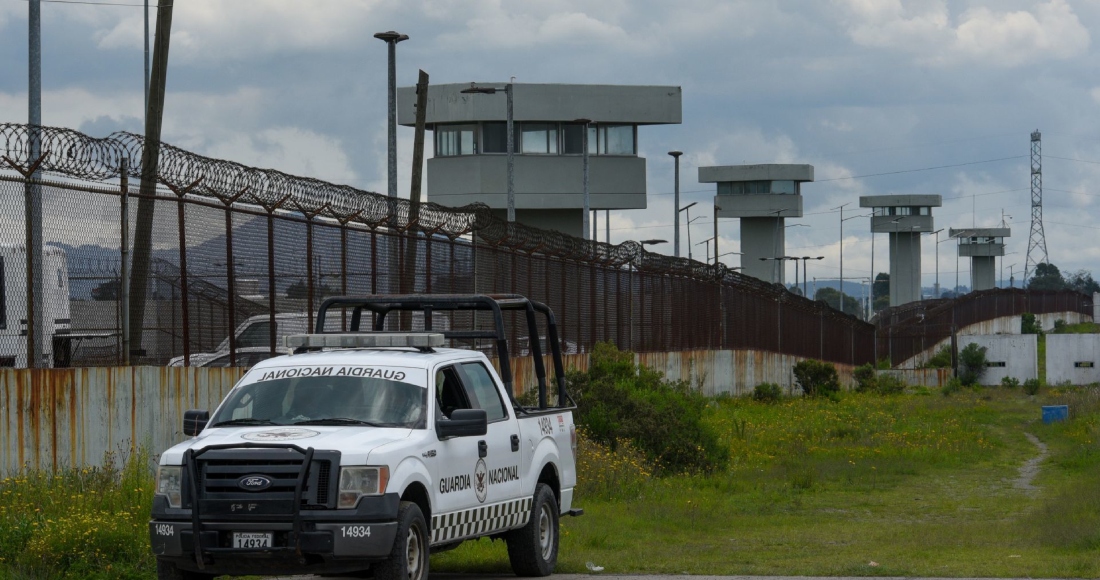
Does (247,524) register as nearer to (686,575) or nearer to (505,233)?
(686,575)

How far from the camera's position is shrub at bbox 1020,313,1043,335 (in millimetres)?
128375

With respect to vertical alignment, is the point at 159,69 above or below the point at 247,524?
above

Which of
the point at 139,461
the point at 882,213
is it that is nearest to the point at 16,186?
the point at 139,461

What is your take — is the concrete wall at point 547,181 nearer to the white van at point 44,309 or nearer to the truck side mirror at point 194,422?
the white van at point 44,309

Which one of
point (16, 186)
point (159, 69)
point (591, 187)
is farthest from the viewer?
point (591, 187)

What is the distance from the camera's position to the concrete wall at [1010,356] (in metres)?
79.0

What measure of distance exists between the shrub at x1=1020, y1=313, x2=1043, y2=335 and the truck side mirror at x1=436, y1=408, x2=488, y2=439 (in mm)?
123623

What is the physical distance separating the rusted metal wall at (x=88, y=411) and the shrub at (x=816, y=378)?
42913mm

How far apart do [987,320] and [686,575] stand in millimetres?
114124

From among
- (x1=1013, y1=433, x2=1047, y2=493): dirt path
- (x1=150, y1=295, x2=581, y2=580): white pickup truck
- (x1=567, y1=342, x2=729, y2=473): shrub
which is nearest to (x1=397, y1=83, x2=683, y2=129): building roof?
(x1=1013, y1=433, x2=1047, y2=493): dirt path

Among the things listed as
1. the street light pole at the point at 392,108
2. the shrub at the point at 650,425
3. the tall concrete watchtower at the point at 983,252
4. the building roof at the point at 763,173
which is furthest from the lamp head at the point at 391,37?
the tall concrete watchtower at the point at 983,252

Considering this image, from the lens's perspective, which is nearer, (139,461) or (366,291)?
(139,461)

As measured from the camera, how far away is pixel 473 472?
437 inches

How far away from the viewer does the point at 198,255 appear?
52.4 feet
